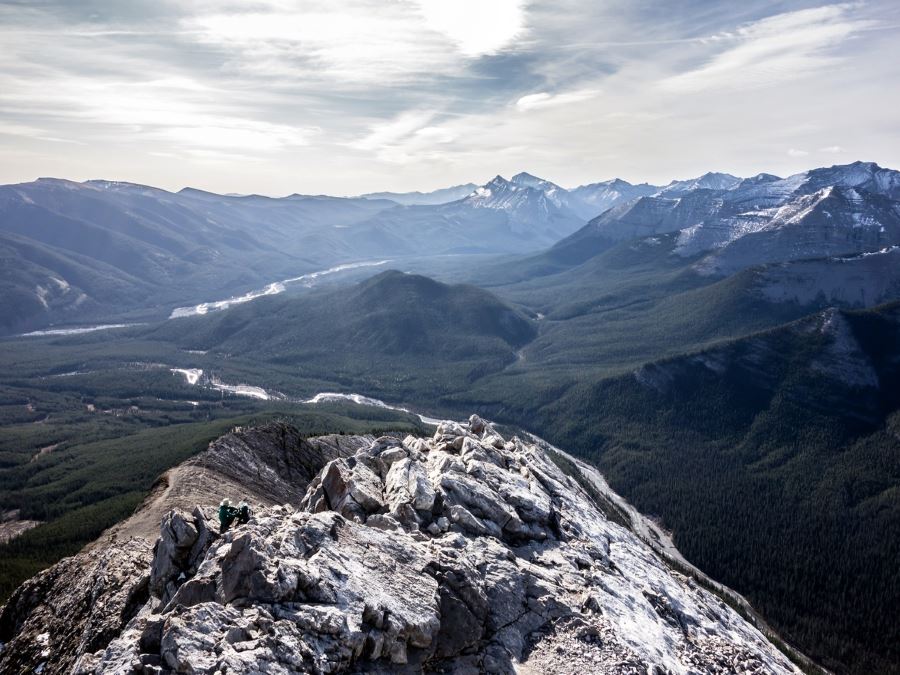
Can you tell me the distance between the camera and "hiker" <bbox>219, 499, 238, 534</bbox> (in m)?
40.2

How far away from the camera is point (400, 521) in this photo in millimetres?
43688

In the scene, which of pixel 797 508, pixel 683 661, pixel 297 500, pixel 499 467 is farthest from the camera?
pixel 797 508

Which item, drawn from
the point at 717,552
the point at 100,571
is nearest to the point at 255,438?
the point at 100,571

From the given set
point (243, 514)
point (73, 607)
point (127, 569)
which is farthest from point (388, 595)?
point (73, 607)

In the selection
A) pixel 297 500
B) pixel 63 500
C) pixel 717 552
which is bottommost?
pixel 717 552

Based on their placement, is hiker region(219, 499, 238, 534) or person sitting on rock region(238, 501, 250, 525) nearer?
hiker region(219, 499, 238, 534)

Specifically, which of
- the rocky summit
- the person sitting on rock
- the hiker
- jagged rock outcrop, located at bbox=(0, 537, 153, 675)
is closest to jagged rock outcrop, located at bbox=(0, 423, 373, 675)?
jagged rock outcrop, located at bbox=(0, 537, 153, 675)

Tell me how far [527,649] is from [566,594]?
6609 millimetres

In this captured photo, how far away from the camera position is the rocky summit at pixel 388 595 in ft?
95.7

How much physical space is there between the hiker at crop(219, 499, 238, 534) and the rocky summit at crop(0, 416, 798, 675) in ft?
2.61

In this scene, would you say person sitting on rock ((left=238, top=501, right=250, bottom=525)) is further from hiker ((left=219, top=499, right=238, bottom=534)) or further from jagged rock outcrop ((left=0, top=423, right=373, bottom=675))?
jagged rock outcrop ((left=0, top=423, right=373, bottom=675))

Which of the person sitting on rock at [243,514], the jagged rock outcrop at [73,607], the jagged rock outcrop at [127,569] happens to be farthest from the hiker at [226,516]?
the jagged rock outcrop at [73,607]

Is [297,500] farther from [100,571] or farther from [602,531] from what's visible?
[602,531]

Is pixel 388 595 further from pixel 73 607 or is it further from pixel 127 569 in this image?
pixel 73 607
